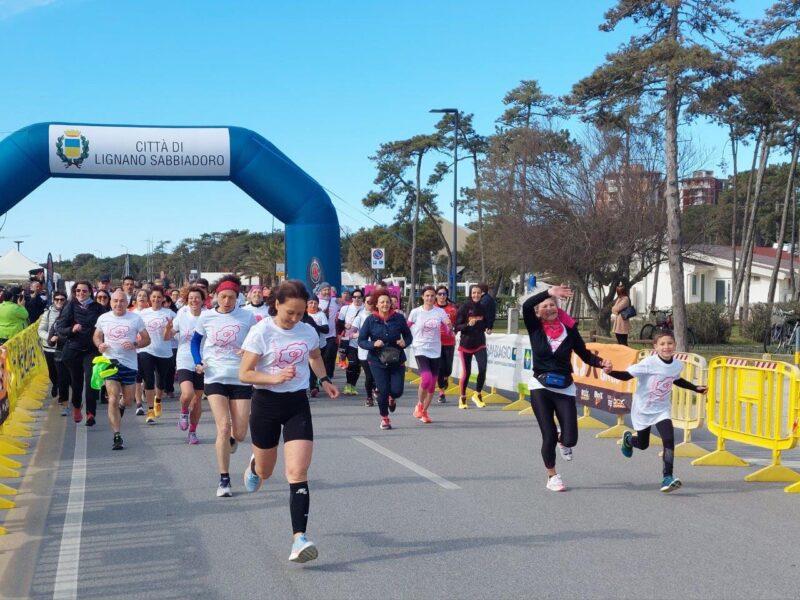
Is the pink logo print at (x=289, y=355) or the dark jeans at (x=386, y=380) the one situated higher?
the pink logo print at (x=289, y=355)

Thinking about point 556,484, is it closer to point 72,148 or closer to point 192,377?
point 192,377

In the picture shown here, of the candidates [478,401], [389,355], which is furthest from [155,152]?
[389,355]

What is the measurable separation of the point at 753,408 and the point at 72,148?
1580cm

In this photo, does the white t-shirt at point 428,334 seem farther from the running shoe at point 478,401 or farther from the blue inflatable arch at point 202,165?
the blue inflatable arch at point 202,165

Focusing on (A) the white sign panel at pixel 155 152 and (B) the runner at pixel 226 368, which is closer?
(B) the runner at pixel 226 368

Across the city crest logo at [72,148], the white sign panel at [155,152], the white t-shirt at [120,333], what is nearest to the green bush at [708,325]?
the white sign panel at [155,152]

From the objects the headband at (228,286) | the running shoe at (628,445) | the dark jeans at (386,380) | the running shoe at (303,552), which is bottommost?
the running shoe at (303,552)

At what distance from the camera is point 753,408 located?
949 cm

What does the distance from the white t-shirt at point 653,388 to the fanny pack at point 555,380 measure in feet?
2.34

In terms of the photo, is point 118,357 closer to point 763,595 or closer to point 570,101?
point 763,595

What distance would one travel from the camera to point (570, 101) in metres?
24.0

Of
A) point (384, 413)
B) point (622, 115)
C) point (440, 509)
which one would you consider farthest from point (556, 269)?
point (440, 509)

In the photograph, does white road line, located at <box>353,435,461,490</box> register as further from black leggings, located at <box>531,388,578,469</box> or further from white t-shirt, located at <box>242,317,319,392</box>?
white t-shirt, located at <box>242,317,319,392</box>

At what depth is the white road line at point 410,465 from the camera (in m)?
8.63
